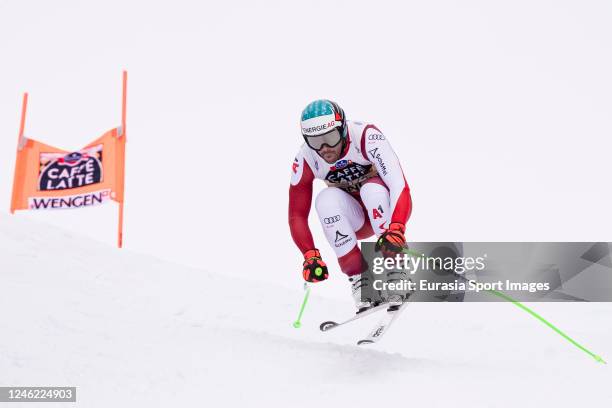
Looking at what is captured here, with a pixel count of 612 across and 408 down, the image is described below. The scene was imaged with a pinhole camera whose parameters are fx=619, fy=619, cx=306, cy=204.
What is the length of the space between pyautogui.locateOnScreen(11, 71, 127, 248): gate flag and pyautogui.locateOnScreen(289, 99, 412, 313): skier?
816cm

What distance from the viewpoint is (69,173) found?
1403 cm

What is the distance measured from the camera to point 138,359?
5277 millimetres

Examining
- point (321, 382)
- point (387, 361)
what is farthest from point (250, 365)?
point (387, 361)

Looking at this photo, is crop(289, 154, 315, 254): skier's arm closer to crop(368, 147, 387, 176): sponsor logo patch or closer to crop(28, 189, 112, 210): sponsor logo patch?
crop(368, 147, 387, 176): sponsor logo patch

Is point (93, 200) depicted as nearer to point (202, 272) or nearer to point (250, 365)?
point (202, 272)

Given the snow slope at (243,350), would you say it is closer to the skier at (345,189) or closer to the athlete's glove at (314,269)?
the athlete's glove at (314,269)

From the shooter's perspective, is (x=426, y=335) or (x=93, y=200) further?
(x=93, y=200)

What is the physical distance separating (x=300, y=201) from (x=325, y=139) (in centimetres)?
88

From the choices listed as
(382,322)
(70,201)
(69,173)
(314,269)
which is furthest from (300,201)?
(69,173)

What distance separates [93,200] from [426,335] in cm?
869

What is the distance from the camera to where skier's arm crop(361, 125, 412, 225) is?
584 centimetres

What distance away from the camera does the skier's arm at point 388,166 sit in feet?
19.2

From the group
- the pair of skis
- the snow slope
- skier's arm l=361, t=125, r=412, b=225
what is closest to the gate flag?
the snow slope

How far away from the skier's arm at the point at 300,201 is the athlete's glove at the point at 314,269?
0.24 m
